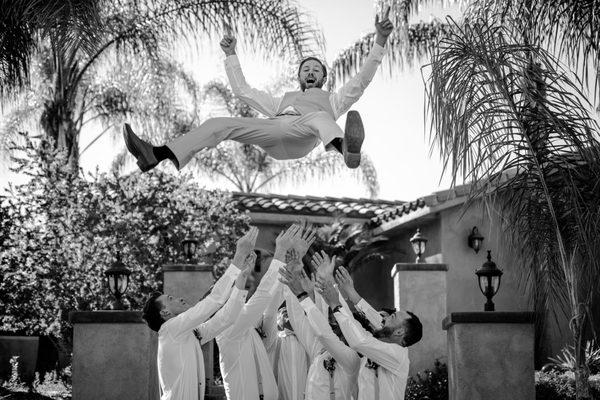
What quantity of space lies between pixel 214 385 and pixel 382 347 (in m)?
5.36

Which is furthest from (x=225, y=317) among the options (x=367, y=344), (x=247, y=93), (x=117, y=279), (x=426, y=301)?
(x=426, y=301)

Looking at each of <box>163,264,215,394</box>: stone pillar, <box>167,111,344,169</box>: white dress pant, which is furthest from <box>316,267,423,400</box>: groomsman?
<box>163,264,215,394</box>: stone pillar

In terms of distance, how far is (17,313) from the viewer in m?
14.6

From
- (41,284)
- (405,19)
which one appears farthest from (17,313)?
(405,19)

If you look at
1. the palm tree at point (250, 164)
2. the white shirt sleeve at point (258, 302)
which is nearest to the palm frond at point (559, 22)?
the white shirt sleeve at point (258, 302)

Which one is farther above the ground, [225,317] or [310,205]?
[310,205]

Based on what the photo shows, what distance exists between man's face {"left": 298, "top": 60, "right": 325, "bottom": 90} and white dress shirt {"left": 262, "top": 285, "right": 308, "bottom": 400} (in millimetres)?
1851

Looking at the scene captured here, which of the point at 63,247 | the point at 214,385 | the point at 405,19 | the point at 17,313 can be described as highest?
the point at 405,19

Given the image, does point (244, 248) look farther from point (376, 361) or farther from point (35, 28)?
point (35, 28)

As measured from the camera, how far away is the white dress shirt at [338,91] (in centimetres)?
866

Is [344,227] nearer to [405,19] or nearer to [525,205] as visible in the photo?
[405,19]

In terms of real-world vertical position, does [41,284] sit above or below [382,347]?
above

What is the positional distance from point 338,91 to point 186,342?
2442 mm

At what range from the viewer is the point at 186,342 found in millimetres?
8602
